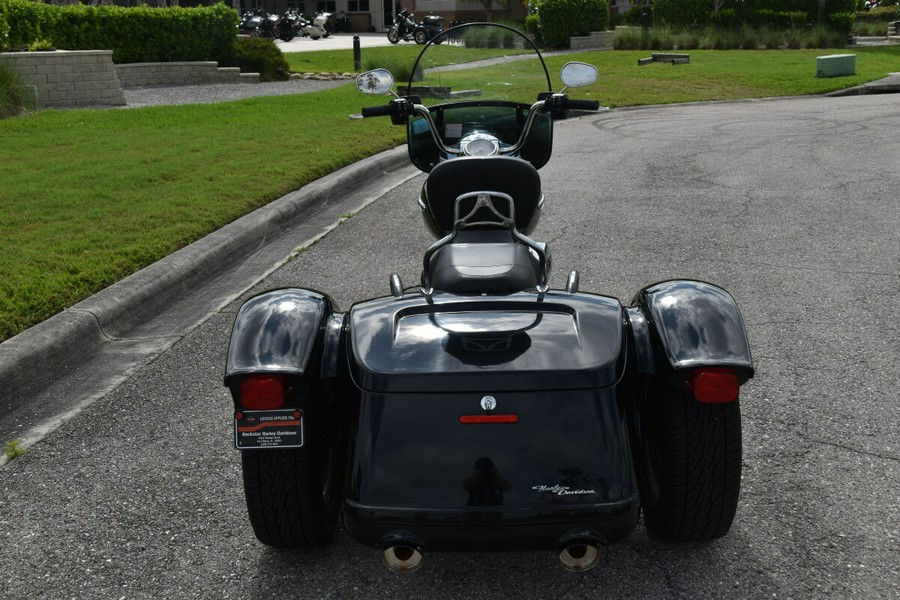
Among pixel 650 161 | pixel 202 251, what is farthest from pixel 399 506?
pixel 650 161

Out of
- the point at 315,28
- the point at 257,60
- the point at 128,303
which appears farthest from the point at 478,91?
the point at 315,28

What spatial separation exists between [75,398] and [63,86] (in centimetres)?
1369

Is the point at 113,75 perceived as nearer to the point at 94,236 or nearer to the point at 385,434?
the point at 94,236

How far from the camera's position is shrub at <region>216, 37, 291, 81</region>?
23562mm

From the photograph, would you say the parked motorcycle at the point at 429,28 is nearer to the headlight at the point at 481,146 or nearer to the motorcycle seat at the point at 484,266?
the headlight at the point at 481,146

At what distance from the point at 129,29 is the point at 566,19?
1702cm

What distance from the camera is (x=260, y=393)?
9.04 feet

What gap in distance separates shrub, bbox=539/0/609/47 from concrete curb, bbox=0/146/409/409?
88.4 feet

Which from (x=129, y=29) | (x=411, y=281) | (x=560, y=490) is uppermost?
(x=129, y=29)

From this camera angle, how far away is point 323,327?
304cm

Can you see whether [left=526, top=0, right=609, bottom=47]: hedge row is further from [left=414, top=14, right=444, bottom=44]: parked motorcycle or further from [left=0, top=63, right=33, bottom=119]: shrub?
[left=0, top=63, right=33, bottom=119]: shrub

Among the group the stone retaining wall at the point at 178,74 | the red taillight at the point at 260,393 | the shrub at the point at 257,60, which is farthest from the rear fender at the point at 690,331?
the shrub at the point at 257,60

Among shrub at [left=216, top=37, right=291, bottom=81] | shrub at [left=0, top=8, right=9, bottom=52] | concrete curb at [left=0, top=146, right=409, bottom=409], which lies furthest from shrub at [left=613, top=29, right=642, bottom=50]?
concrete curb at [left=0, top=146, right=409, bottom=409]

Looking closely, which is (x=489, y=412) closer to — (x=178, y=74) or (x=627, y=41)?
(x=178, y=74)
